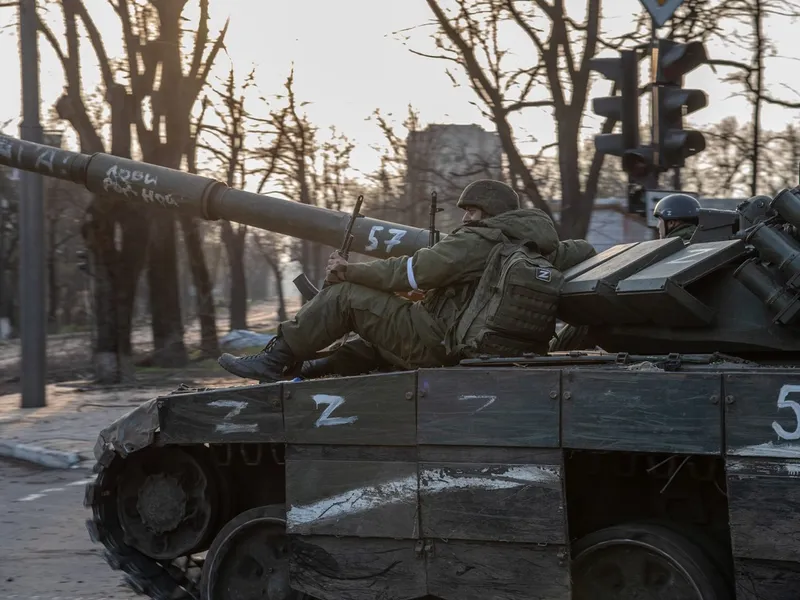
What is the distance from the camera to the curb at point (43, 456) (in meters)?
10.9

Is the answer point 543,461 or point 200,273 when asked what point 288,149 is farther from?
point 543,461

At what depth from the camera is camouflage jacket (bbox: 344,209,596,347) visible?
579 centimetres

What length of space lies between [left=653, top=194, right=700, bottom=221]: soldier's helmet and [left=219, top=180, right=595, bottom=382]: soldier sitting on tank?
1.02m

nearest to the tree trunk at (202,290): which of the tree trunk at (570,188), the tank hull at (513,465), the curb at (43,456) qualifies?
the tree trunk at (570,188)

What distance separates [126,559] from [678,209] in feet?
11.6

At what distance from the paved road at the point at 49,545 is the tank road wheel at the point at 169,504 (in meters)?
0.40

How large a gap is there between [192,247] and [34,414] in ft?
31.5

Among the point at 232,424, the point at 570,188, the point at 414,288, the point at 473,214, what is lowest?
the point at 232,424

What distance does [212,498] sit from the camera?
611cm

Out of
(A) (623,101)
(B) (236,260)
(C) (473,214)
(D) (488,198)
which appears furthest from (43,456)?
(B) (236,260)

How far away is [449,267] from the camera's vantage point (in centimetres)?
577

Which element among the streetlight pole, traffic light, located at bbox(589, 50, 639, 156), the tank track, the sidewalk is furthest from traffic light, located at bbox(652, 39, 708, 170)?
the streetlight pole

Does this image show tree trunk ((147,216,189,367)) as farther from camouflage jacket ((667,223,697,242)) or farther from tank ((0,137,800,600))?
tank ((0,137,800,600))

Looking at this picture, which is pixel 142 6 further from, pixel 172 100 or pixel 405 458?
pixel 405 458
